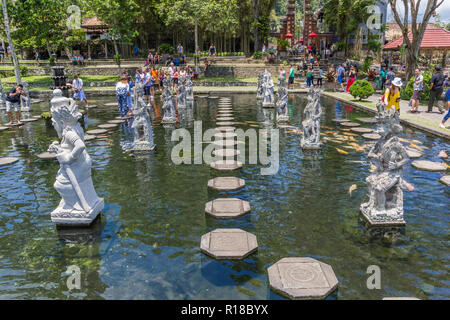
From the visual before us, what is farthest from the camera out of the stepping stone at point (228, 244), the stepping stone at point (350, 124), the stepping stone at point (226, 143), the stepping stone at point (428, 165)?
the stepping stone at point (350, 124)

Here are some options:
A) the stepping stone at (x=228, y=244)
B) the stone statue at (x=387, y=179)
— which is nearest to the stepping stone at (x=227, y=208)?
the stepping stone at (x=228, y=244)

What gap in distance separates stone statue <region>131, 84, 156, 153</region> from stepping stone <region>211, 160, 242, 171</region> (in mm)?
2465

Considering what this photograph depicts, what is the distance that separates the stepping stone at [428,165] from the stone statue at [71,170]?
25.2 feet

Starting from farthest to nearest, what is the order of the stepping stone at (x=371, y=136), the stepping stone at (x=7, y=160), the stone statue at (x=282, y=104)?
the stone statue at (x=282, y=104) → the stepping stone at (x=371, y=136) → the stepping stone at (x=7, y=160)

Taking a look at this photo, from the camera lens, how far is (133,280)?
443 cm

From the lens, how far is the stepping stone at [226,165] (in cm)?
852

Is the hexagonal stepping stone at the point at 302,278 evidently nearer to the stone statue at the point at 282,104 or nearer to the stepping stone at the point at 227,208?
the stepping stone at the point at 227,208

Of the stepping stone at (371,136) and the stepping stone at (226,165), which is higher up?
the stepping stone at (371,136)

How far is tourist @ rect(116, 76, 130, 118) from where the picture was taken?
1421cm

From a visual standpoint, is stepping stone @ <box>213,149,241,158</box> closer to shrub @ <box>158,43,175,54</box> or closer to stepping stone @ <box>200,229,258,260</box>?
stepping stone @ <box>200,229,258,260</box>

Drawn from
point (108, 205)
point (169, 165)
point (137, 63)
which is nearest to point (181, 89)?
point (169, 165)

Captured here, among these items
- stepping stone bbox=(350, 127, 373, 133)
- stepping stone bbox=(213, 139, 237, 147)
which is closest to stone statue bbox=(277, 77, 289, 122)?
stepping stone bbox=(350, 127, 373, 133)

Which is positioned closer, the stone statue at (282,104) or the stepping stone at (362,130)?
the stepping stone at (362,130)
